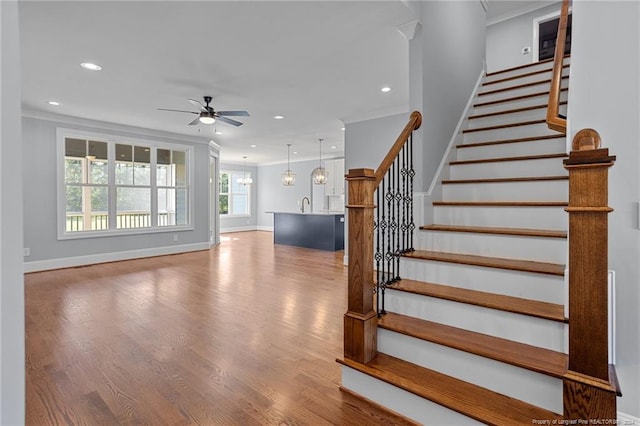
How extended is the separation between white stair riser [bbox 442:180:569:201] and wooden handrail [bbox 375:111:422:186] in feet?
2.44

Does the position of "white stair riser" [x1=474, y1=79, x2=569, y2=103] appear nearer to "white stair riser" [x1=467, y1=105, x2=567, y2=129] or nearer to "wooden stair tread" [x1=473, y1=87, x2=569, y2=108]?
"wooden stair tread" [x1=473, y1=87, x2=569, y2=108]

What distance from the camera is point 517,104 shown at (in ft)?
12.3

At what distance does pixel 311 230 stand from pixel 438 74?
5.61m

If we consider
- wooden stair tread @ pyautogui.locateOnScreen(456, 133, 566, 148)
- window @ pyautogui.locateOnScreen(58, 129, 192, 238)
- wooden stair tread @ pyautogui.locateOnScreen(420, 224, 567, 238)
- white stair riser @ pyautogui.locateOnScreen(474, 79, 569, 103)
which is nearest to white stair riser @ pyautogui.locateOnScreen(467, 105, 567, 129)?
wooden stair tread @ pyautogui.locateOnScreen(456, 133, 566, 148)

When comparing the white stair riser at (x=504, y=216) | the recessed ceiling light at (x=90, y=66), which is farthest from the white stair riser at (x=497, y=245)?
the recessed ceiling light at (x=90, y=66)

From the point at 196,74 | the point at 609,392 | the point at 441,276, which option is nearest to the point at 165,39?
the point at 196,74

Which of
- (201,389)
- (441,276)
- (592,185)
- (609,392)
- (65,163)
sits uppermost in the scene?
(65,163)

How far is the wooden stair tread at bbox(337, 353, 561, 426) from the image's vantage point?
4.99ft

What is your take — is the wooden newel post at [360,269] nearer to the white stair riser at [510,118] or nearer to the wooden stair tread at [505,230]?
the wooden stair tread at [505,230]

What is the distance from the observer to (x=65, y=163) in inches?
232

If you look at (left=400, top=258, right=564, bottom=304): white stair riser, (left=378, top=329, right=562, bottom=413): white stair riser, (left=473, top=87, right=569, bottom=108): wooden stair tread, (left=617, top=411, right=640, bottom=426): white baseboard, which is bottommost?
(left=617, top=411, right=640, bottom=426): white baseboard

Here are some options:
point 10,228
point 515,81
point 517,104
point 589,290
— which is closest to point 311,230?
point 515,81

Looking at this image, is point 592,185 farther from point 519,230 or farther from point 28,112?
point 28,112

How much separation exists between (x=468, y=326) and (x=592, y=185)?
104 cm
